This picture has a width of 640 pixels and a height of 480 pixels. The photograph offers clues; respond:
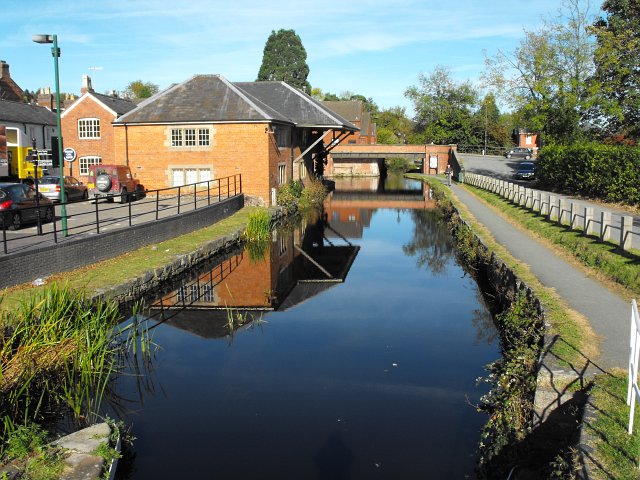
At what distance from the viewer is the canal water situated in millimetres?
7316

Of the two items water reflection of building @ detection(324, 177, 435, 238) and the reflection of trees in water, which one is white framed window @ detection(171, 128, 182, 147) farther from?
the reflection of trees in water

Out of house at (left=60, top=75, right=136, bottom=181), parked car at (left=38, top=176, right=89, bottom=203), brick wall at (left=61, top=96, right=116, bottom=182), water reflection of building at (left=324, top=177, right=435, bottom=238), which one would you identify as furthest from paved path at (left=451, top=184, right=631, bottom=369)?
house at (left=60, top=75, right=136, bottom=181)

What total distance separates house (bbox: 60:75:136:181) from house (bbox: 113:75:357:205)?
6989mm

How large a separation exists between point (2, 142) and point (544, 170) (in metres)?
31.6

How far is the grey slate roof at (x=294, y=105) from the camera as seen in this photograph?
3300cm

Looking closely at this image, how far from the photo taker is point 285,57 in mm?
92562

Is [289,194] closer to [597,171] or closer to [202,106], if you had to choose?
[202,106]

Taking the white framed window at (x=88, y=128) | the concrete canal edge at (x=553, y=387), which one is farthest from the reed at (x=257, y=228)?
the white framed window at (x=88, y=128)

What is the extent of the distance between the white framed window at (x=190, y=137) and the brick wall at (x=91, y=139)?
28.3 ft

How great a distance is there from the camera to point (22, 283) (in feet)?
39.7

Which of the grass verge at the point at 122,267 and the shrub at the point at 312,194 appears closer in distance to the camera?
the grass verge at the point at 122,267

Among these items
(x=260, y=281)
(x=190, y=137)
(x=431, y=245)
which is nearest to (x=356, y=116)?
(x=190, y=137)

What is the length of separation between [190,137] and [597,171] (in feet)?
62.9

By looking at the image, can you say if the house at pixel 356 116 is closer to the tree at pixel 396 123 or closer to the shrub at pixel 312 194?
the tree at pixel 396 123
